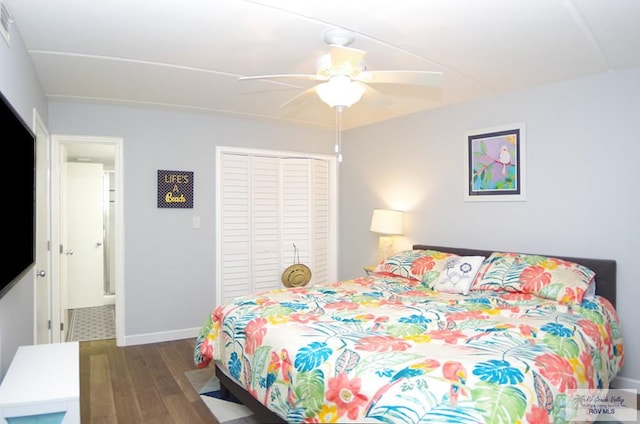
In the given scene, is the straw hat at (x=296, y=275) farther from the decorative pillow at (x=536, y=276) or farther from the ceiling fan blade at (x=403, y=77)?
Answer: the ceiling fan blade at (x=403, y=77)

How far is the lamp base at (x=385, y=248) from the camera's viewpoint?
443cm

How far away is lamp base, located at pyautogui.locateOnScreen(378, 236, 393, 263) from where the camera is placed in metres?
4.43

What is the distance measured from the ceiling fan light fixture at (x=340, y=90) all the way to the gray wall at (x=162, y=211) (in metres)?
2.39

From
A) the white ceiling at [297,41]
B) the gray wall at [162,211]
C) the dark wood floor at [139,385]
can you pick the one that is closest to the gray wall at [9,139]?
the white ceiling at [297,41]

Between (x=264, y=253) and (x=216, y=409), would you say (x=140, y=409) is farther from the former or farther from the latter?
(x=264, y=253)

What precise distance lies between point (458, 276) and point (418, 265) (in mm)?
443

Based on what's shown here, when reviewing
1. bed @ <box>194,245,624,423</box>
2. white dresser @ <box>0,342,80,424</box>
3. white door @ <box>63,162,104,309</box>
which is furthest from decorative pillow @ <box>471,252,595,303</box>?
white door @ <box>63,162,104,309</box>

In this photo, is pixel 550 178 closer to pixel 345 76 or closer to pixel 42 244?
pixel 345 76

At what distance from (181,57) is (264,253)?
261cm

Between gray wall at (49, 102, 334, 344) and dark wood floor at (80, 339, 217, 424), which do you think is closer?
dark wood floor at (80, 339, 217, 424)

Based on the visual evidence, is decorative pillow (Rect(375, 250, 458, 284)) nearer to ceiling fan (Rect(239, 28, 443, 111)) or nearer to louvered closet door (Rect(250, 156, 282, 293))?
louvered closet door (Rect(250, 156, 282, 293))

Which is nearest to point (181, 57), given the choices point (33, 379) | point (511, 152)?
point (33, 379)

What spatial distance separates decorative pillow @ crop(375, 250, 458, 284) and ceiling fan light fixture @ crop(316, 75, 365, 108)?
172 centimetres

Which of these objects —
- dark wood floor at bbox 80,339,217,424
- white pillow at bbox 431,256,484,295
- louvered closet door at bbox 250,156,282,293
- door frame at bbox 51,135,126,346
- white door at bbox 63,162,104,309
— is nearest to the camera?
dark wood floor at bbox 80,339,217,424
